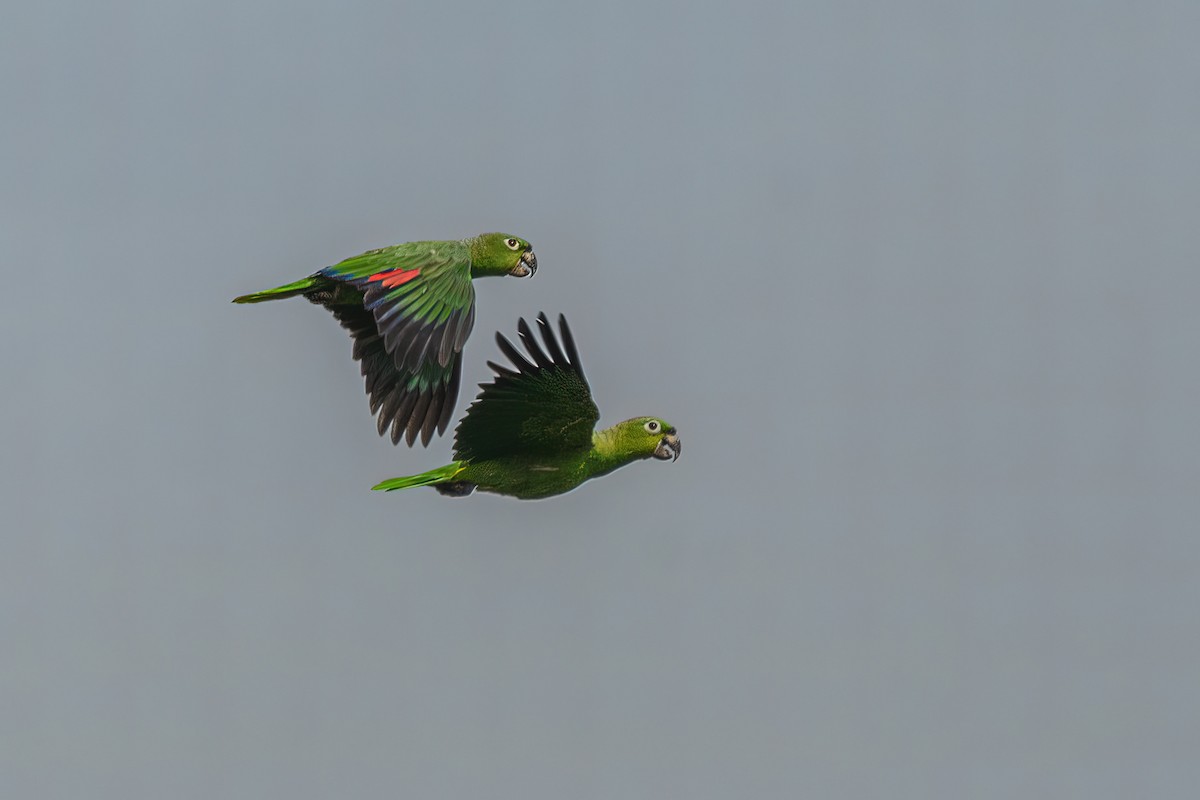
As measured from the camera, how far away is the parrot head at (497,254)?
65.1 ft

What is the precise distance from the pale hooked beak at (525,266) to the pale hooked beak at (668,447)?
2728 millimetres

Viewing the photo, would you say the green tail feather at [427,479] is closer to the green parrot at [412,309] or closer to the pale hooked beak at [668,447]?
the green parrot at [412,309]

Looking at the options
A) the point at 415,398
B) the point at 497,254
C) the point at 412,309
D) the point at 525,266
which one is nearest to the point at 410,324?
the point at 412,309

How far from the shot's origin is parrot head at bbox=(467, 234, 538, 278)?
65.1ft

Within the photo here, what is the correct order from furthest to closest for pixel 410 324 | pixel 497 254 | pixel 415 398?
pixel 497 254, pixel 415 398, pixel 410 324

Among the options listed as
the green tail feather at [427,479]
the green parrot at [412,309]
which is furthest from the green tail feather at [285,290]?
the green tail feather at [427,479]

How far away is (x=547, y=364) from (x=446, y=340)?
108 cm

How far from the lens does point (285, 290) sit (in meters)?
18.8

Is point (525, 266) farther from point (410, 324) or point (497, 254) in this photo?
point (410, 324)

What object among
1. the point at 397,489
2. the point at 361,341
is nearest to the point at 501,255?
the point at 361,341

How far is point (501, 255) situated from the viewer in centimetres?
1991

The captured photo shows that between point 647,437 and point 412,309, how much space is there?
9.82 ft

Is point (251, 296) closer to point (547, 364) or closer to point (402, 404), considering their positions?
point (402, 404)

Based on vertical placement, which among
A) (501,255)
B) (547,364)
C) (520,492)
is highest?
(501,255)
